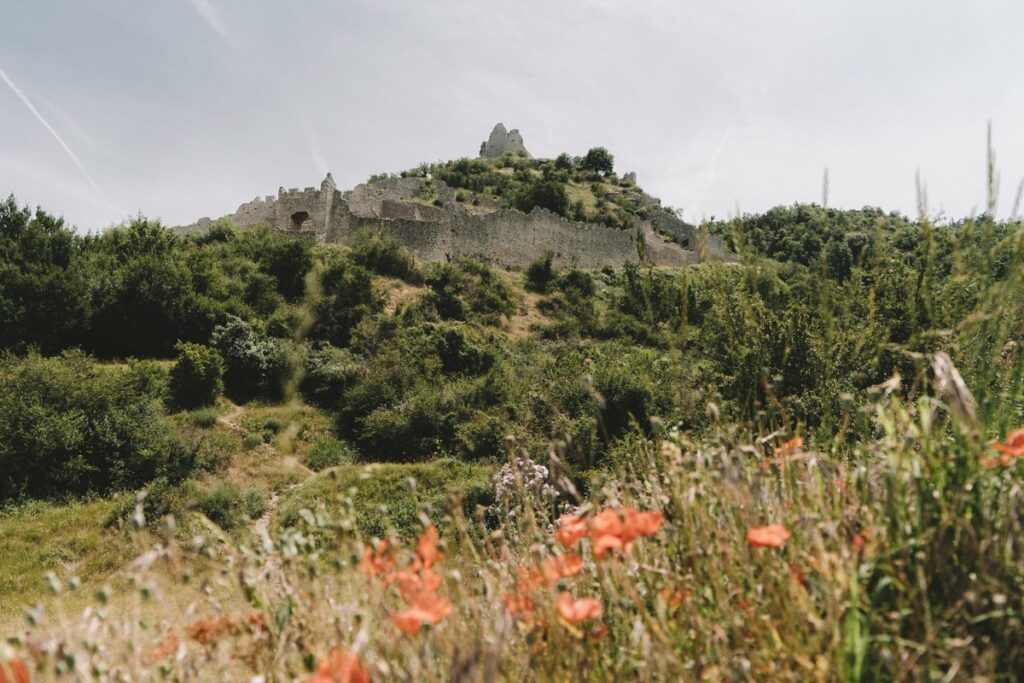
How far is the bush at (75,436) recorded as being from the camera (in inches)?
487

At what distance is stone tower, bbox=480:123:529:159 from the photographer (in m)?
76.1

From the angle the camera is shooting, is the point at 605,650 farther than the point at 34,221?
No

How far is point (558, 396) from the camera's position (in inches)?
594

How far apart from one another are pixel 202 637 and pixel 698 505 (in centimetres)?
122

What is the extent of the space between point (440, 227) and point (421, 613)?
2977cm

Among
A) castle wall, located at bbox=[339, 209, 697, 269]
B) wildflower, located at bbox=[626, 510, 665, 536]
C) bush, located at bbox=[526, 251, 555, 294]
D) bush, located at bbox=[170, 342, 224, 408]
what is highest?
castle wall, located at bbox=[339, 209, 697, 269]

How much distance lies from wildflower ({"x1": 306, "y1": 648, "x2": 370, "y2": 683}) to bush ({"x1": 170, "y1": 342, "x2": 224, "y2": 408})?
55.2ft

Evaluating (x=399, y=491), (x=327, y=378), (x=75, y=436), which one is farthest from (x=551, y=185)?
(x=75, y=436)

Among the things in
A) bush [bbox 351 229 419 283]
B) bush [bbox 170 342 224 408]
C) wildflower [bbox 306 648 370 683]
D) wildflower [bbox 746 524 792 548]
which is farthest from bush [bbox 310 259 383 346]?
wildflower [bbox 746 524 792 548]

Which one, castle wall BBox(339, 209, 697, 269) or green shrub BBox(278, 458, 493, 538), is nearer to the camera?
green shrub BBox(278, 458, 493, 538)

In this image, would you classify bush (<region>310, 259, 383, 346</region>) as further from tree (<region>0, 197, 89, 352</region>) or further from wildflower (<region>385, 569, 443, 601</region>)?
wildflower (<region>385, 569, 443, 601</region>)

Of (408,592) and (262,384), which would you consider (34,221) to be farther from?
(408,592)

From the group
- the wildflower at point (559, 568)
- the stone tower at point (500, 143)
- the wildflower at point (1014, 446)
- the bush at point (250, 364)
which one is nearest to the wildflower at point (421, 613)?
the wildflower at point (559, 568)

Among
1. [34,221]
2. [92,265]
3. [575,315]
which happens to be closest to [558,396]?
[575,315]
